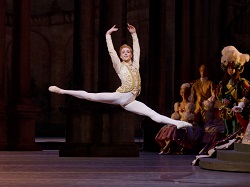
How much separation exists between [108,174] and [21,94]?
8.82 metres

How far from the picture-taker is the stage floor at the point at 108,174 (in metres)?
9.56

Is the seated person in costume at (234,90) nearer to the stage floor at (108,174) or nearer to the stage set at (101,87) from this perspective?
the stage set at (101,87)

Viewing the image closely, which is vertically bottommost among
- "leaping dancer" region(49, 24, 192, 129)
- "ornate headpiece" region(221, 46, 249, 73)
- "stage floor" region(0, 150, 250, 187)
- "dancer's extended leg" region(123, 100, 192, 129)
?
"stage floor" region(0, 150, 250, 187)

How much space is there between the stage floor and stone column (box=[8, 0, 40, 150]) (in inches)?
172

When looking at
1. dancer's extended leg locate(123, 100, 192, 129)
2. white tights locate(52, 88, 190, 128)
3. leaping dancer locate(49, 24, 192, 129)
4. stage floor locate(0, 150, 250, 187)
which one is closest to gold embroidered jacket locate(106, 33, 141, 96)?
leaping dancer locate(49, 24, 192, 129)

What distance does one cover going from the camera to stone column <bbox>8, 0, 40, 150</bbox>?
19047 millimetres

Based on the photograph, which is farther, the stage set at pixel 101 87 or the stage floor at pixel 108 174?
the stage set at pixel 101 87

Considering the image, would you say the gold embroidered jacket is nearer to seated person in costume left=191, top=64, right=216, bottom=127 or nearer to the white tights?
the white tights

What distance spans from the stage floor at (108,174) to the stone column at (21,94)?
436 centimetres

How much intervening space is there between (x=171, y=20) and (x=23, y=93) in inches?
277

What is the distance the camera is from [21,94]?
19344 millimetres

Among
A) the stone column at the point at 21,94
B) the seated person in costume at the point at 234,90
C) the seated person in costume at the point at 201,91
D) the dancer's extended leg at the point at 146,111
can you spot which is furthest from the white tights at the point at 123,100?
the stone column at the point at 21,94

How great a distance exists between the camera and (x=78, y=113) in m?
16.0

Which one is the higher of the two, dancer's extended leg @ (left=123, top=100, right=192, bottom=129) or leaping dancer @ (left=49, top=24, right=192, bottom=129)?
leaping dancer @ (left=49, top=24, right=192, bottom=129)
